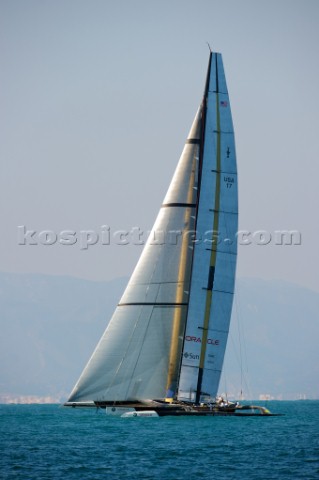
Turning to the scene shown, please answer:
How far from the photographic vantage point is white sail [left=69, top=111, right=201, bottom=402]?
173 feet

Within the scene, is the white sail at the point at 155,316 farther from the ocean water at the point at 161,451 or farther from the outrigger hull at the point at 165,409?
the ocean water at the point at 161,451

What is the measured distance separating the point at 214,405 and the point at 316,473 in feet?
58.3

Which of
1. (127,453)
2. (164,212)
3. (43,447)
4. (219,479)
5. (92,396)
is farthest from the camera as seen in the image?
(164,212)

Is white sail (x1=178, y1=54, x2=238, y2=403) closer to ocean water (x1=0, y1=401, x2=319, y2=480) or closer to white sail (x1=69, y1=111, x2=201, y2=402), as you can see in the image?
white sail (x1=69, y1=111, x2=201, y2=402)

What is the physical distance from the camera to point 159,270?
54844mm

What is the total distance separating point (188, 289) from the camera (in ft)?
180

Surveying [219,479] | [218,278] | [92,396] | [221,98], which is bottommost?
[219,479]

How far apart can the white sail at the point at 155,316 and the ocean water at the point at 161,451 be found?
2.16 meters

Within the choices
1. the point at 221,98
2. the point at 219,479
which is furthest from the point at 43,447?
the point at 221,98

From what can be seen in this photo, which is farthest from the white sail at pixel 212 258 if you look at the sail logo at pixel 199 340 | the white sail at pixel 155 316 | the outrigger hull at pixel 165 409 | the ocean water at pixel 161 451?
the ocean water at pixel 161 451

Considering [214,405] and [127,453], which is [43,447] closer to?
[127,453]

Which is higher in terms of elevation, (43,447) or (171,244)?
(171,244)

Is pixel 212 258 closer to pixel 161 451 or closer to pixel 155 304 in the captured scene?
pixel 155 304

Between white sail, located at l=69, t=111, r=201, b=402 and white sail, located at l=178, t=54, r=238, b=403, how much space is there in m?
0.70
